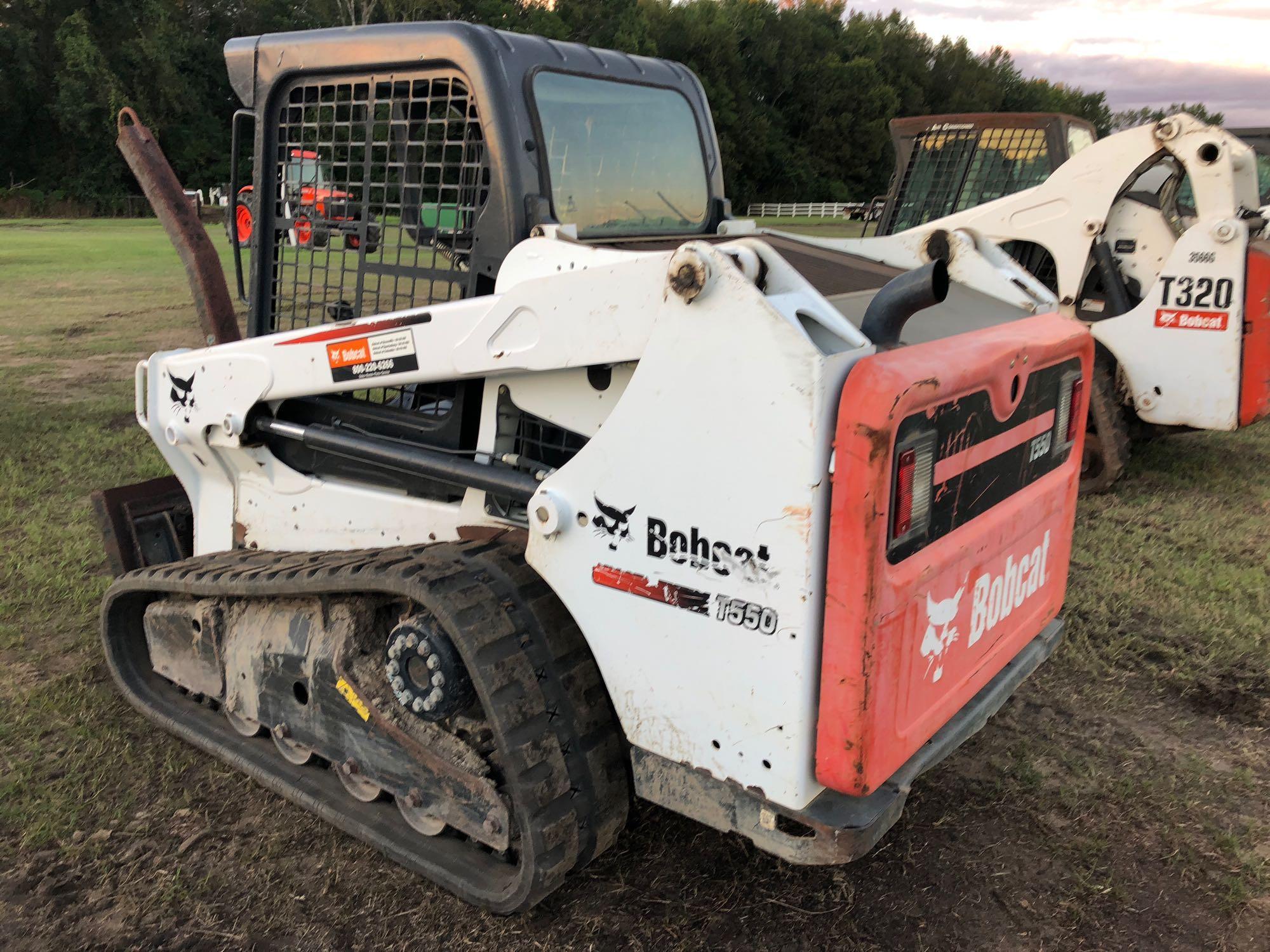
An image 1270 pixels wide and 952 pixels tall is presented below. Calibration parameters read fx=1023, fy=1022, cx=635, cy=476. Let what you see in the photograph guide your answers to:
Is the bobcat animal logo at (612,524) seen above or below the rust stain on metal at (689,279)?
below

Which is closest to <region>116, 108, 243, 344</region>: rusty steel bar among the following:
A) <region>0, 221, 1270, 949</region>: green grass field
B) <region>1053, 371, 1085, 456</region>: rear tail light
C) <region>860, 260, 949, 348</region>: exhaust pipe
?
<region>0, 221, 1270, 949</region>: green grass field

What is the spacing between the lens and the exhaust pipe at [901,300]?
209 cm

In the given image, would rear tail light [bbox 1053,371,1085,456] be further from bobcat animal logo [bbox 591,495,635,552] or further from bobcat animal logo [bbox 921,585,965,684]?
bobcat animal logo [bbox 591,495,635,552]

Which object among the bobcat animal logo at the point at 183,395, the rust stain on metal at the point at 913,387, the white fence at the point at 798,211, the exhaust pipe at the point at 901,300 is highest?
the white fence at the point at 798,211

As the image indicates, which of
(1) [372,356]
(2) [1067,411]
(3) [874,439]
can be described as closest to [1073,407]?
(2) [1067,411]

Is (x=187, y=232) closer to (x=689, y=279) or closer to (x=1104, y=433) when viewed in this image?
(x=689, y=279)

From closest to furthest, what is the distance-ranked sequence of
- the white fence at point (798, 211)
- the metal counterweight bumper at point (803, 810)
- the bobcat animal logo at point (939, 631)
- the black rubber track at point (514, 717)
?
1. the metal counterweight bumper at point (803, 810)
2. the bobcat animal logo at point (939, 631)
3. the black rubber track at point (514, 717)
4. the white fence at point (798, 211)

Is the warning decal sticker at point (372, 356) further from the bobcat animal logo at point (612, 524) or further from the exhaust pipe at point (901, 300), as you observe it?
the exhaust pipe at point (901, 300)

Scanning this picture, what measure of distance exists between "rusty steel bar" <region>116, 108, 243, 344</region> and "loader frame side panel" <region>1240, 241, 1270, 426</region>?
5311 mm

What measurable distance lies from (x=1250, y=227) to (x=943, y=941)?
505cm

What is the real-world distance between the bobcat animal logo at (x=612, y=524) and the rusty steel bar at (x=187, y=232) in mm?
1994

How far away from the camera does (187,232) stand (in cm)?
377

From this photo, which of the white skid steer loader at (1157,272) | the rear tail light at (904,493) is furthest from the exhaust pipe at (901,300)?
the white skid steer loader at (1157,272)

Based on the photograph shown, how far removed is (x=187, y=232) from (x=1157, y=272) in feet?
17.9
